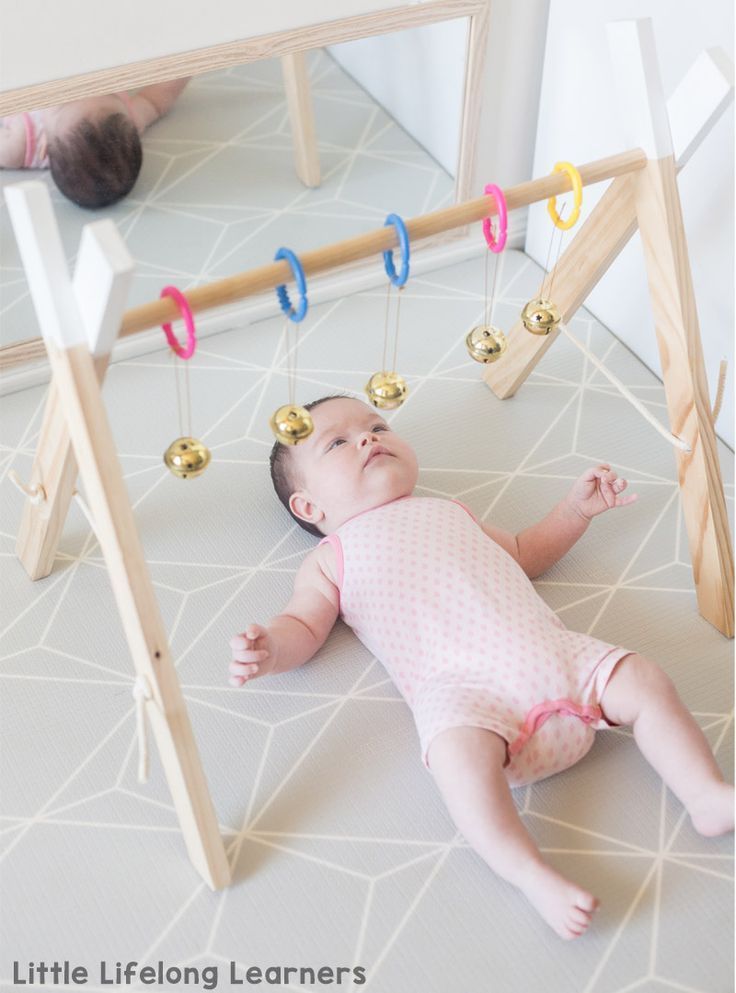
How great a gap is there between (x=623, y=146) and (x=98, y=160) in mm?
822

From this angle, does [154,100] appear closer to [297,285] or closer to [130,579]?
[297,285]

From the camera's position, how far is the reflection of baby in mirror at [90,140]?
65.0 inches

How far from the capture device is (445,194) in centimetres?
195

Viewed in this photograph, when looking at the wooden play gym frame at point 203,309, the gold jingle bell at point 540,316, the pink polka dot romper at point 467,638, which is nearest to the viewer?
the wooden play gym frame at point 203,309

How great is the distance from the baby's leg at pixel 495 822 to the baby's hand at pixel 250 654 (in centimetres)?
22

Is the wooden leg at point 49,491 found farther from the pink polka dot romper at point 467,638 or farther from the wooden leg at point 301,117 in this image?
the wooden leg at point 301,117

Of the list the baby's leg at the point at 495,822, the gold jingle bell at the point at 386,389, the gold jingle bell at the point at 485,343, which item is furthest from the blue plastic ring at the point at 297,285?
the baby's leg at the point at 495,822

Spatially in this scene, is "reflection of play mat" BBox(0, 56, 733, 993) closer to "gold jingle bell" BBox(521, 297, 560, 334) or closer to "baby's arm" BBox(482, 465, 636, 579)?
"baby's arm" BBox(482, 465, 636, 579)

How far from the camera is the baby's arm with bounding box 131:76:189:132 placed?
5.34 feet

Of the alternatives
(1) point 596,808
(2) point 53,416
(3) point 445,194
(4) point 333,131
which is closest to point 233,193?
(4) point 333,131

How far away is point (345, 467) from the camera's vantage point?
1.40 metres

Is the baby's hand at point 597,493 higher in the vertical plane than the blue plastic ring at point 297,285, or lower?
lower

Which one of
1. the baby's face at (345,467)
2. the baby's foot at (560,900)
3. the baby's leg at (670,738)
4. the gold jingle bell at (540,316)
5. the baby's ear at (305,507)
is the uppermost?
the gold jingle bell at (540,316)

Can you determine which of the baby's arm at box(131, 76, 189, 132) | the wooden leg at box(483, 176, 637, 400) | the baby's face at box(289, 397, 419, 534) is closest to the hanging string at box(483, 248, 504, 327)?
the wooden leg at box(483, 176, 637, 400)
